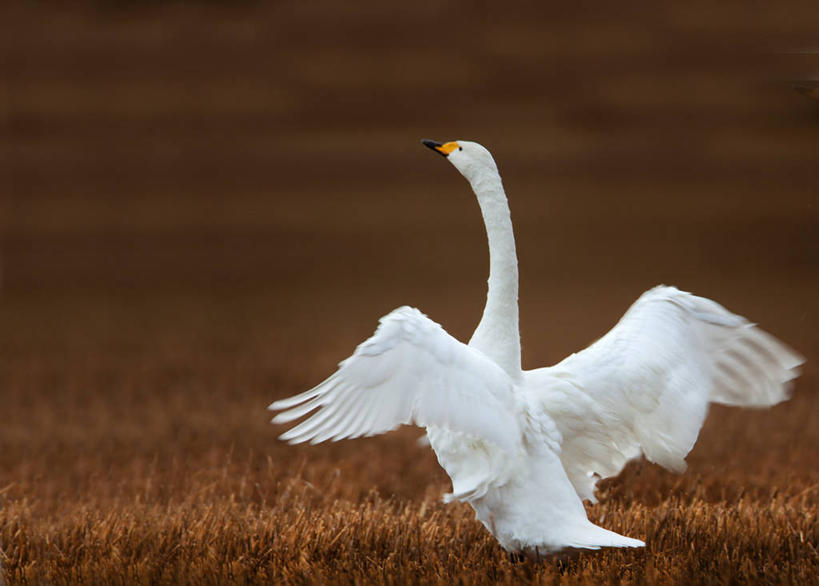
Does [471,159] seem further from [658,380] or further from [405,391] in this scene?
[658,380]

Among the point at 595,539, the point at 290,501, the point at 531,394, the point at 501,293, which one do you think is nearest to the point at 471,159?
the point at 501,293

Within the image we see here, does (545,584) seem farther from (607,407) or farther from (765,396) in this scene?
(765,396)

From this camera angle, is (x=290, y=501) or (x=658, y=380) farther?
(x=290, y=501)

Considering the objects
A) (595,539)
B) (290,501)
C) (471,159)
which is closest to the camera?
(595,539)

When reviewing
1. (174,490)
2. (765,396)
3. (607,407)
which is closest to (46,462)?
(174,490)

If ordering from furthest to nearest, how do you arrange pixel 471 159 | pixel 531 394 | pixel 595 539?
pixel 471 159
pixel 531 394
pixel 595 539

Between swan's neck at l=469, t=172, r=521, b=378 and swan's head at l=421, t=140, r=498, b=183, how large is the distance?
3.6 inches

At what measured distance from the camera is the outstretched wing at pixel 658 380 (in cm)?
441

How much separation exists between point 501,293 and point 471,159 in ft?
2.08

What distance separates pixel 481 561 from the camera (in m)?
4.19

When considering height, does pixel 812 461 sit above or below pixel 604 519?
above

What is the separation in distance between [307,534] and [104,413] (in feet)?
18.1

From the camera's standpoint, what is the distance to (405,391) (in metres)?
3.80

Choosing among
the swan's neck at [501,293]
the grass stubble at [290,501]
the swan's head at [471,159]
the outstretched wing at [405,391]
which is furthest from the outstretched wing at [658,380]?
the swan's head at [471,159]
